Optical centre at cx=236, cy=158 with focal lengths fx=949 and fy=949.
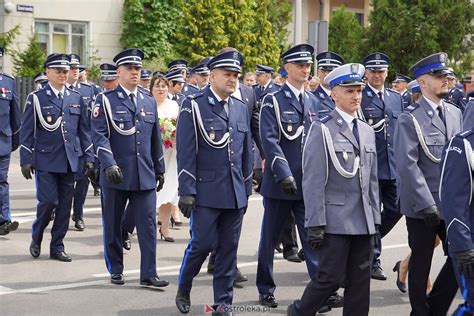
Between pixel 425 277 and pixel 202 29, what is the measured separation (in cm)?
2619

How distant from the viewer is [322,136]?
22.5ft

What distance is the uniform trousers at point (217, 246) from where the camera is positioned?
25.6 feet

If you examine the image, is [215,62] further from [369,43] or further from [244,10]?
[244,10]

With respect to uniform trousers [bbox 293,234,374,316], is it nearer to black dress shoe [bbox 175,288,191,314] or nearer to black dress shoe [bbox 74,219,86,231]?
black dress shoe [bbox 175,288,191,314]

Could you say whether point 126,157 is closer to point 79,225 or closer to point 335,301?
point 335,301

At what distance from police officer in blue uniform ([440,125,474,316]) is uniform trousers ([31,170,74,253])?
17.7 ft

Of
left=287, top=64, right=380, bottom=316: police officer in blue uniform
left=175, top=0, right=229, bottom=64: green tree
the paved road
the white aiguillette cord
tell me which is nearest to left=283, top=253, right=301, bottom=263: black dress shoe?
the paved road

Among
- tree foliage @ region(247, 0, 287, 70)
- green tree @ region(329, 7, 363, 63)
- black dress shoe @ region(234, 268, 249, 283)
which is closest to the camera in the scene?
black dress shoe @ region(234, 268, 249, 283)

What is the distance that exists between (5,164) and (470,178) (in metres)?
7.55

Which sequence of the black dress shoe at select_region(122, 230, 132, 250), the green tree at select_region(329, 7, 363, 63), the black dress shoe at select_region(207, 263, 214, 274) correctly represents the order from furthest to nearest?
the green tree at select_region(329, 7, 363, 63) < the black dress shoe at select_region(122, 230, 132, 250) < the black dress shoe at select_region(207, 263, 214, 274)

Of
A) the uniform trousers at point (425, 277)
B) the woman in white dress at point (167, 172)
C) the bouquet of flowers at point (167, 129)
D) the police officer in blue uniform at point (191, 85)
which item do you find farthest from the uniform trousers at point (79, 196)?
the uniform trousers at point (425, 277)

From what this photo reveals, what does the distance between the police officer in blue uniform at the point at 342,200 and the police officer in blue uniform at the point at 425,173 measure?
1.83 feet

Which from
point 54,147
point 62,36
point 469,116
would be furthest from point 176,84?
point 62,36

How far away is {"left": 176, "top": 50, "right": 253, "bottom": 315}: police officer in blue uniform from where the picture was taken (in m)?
7.83
